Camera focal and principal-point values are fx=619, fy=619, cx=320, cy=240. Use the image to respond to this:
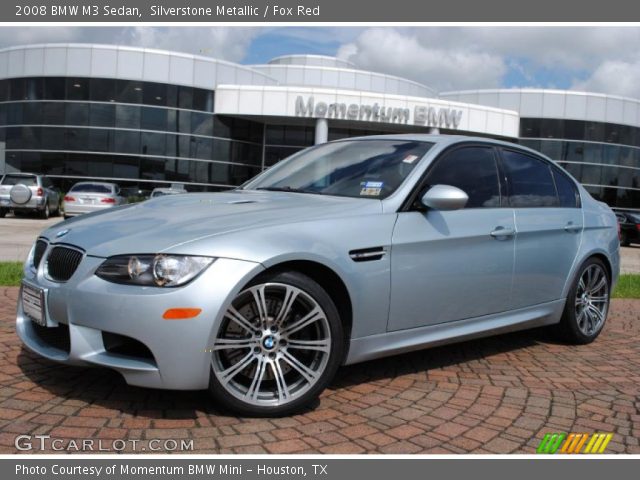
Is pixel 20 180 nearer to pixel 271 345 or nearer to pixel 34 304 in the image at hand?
pixel 34 304

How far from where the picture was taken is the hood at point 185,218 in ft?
10.3

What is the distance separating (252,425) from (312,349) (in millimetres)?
504

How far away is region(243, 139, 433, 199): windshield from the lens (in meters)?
3.98

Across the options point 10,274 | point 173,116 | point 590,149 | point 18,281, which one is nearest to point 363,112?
point 173,116

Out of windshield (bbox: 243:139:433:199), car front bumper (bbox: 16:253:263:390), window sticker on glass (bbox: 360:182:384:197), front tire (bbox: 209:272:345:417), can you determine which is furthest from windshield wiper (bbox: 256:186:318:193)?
car front bumper (bbox: 16:253:263:390)

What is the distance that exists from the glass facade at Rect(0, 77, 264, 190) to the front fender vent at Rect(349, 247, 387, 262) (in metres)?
30.3

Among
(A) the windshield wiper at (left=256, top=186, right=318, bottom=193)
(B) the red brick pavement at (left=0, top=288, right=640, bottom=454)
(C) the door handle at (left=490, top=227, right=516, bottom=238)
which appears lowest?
(B) the red brick pavement at (left=0, top=288, right=640, bottom=454)

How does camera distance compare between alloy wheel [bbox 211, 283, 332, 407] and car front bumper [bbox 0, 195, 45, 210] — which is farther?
car front bumper [bbox 0, 195, 45, 210]

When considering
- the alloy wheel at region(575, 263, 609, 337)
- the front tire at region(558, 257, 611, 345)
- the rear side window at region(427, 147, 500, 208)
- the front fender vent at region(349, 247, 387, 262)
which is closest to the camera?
the front fender vent at region(349, 247, 387, 262)

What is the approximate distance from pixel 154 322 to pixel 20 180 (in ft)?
70.7

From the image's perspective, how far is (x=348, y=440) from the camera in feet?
9.92

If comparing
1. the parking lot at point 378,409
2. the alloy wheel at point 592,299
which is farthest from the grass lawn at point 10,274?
the alloy wheel at point 592,299

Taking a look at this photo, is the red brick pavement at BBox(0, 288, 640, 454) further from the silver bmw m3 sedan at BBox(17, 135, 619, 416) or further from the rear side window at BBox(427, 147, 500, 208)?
the rear side window at BBox(427, 147, 500, 208)

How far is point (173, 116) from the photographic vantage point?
33.0m
